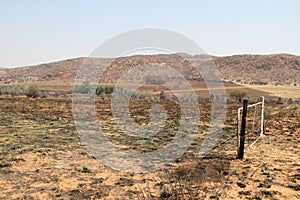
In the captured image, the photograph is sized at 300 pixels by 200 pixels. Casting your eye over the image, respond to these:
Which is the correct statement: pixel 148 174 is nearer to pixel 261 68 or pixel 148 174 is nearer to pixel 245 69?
pixel 245 69

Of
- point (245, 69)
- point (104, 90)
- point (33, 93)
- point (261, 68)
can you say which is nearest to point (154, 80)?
point (104, 90)

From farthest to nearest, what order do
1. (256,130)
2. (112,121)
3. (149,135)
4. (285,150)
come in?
(112,121), (256,130), (149,135), (285,150)

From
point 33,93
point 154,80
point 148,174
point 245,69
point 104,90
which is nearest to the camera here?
point 148,174

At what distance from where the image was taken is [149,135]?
45.4 feet

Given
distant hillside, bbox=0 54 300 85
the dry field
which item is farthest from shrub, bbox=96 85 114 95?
the dry field

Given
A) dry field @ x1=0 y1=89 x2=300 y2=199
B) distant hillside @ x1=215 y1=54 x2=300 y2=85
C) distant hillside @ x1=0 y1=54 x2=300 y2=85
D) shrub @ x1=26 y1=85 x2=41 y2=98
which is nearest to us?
dry field @ x1=0 y1=89 x2=300 y2=199

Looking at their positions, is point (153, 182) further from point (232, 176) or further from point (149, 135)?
point (149, 135)

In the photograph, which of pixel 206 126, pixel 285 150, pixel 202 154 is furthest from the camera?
pixel 206 126

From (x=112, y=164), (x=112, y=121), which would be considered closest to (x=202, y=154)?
(x=112, y=164)

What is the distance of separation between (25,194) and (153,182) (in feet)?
8.87

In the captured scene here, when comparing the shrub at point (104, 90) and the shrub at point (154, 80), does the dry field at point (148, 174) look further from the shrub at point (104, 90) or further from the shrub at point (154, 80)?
the shrub at point (154, 80)

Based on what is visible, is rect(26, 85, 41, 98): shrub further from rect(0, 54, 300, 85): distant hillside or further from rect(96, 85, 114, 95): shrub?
rect(0, 54, 300, 85): distant hillside

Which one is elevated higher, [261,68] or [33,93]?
[261,68]

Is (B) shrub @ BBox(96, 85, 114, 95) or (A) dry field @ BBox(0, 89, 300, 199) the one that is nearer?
(A) dry field @ BBox(0, 89, 300, 199)
